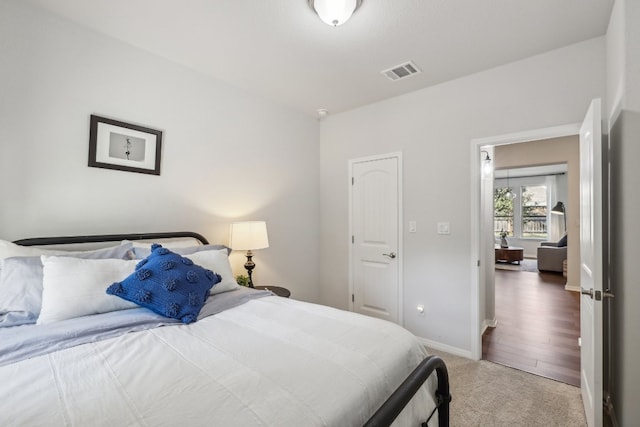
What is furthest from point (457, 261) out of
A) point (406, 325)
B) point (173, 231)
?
point (173, 231)

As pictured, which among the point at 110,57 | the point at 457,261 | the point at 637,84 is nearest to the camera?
the point at 637,84

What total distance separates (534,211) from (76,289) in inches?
447

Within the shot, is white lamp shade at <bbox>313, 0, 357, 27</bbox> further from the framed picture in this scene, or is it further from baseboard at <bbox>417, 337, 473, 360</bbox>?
baseboard at <bbox>417, 337, 473, 360</bbox>

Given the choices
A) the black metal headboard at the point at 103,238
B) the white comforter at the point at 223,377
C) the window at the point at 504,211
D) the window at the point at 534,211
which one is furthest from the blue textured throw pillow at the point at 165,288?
the window at the point at 534,211

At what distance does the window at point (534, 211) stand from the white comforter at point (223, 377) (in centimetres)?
1025

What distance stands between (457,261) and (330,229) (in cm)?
159

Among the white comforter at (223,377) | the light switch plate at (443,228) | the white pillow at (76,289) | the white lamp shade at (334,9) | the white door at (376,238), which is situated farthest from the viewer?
the white door at (376,238)

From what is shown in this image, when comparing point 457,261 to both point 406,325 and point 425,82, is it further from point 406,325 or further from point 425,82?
point 425,82

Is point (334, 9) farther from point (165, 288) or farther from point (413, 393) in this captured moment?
point (413, 393)

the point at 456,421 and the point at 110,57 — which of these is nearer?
the point at 456,421

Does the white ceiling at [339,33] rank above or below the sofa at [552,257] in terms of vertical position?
above

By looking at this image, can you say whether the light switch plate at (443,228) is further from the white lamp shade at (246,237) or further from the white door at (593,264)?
the white lamp shade at (246,237)

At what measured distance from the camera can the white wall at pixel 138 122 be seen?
185 centimetres

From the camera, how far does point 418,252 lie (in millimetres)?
3123
